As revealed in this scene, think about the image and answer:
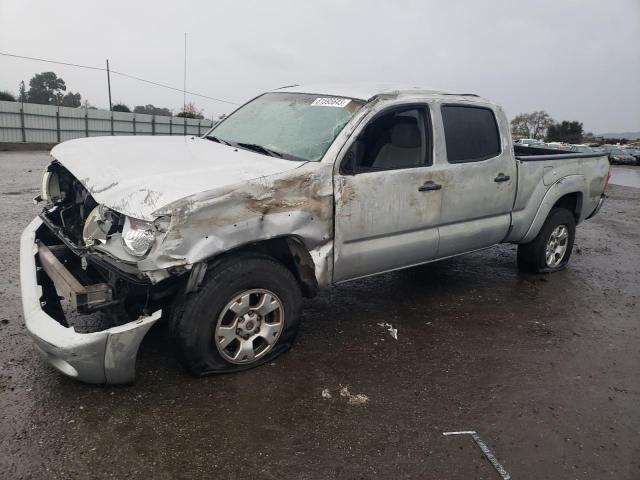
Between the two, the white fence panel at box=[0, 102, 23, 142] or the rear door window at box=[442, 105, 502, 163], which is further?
the white fence panel at box=[0, 102, 23, 142]

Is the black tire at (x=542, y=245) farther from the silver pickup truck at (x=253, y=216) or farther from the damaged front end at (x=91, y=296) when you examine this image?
the damaged front end at (x=91, y=296)

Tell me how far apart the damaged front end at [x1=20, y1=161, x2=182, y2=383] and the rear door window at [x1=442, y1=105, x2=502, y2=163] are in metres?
2.48

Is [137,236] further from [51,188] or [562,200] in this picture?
[562,200]

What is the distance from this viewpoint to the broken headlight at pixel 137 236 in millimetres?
2580

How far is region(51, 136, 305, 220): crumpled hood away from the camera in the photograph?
264 cm

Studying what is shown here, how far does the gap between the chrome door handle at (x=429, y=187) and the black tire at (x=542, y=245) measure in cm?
202

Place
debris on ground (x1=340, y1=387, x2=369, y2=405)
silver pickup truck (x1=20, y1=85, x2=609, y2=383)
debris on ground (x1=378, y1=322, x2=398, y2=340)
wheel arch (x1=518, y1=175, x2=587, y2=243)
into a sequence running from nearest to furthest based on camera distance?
1. silver pickup truck (x1=20, y1=85, x2=609, y2=383)
2. debris on ground (x1=340, y1=387, x2=369, y2=405)
3. debris on ground (x1=378, y1=322, x2=398, y2=340)
4. wheel arch (x1=518, y1=175, x2=587, y2=243)

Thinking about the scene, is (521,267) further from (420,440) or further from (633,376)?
(420,440)

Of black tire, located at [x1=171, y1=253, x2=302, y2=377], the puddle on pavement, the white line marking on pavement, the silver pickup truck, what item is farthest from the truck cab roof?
the puddle on pavement

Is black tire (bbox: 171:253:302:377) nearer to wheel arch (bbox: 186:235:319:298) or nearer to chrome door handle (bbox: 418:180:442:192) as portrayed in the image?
wheel arch (bbox: 186:235:319:298)

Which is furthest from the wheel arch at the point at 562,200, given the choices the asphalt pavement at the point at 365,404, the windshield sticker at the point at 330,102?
the windshield sticker at the point at 330,102

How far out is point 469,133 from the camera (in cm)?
421

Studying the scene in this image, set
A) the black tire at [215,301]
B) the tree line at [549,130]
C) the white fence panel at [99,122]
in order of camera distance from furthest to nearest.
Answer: the tree line at [549,130] < the white fence panel at [99,122] < the black tire at [215,301]

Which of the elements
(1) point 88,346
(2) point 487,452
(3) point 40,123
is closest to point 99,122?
(3) point 40,123
